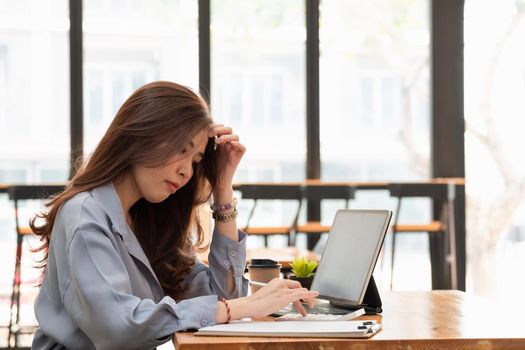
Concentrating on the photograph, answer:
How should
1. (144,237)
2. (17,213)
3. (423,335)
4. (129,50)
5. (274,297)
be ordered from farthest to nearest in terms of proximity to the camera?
(129,50), (17,213), (144,237), (274,297), (423,335)

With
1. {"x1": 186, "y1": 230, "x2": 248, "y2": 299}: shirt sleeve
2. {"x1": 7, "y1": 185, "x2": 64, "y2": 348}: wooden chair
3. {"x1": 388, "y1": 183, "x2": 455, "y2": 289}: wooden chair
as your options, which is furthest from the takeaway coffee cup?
{"x1": 388, "y1": 183, "x2": 455, "y2": 289}: wooden chair

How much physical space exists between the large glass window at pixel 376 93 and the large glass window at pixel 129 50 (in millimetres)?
1090

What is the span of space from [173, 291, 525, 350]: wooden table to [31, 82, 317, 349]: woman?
0.11 m

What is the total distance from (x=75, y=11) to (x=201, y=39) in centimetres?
96

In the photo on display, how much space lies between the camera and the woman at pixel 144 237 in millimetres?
1501

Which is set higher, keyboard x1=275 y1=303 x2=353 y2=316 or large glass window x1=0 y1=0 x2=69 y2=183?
large glass window x1=0 y1=0 x2=69 y2=183

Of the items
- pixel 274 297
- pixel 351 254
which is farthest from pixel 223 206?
pixel 274 297

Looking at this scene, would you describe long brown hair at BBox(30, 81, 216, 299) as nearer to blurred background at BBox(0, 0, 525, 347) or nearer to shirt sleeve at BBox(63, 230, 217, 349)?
shirt sleeve at BBox(63, 230, 217, 349)

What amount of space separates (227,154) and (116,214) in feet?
1.26

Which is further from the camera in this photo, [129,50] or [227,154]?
[129,50]

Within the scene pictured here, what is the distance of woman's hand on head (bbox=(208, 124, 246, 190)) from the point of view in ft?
6.18

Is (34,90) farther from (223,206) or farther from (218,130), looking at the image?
(218,130)

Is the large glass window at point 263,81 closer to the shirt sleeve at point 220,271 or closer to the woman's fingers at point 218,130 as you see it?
the shirt sleeve at point 220,271

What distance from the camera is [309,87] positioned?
22.0ft
